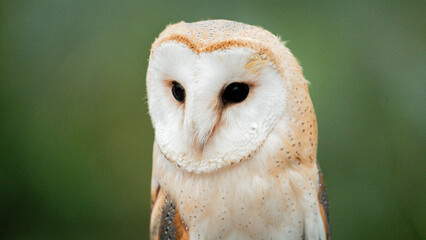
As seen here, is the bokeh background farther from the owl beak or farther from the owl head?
the owl beak

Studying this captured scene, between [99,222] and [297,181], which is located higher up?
[99,222]

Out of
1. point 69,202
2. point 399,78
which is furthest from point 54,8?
point 399,78

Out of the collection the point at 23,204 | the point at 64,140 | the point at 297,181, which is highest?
the point at 64,140

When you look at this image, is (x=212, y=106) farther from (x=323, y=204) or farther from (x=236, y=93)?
(x=323, y=204)

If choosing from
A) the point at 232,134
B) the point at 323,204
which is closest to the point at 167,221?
the point at 232,134

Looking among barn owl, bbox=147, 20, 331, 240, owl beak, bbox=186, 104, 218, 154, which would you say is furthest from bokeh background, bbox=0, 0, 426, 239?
owl beak, bbox=186, 104, 218, 154

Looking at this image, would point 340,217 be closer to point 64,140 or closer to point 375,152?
point 375,152

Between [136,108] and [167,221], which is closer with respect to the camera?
[167,221]
